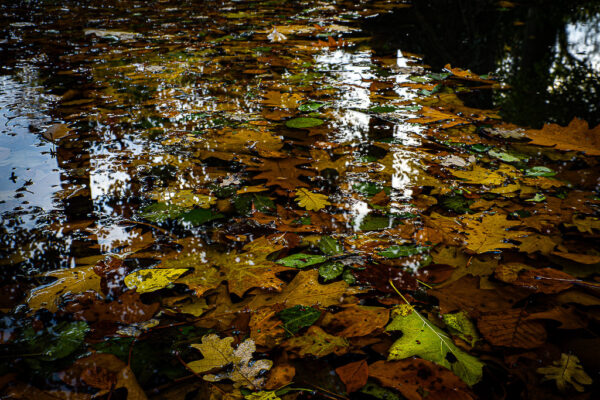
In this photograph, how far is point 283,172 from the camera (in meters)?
1.66

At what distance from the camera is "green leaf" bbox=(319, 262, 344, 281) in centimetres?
111

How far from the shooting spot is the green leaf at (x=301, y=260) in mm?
1149

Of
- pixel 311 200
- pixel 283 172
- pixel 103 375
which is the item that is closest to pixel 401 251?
pixel 311 200

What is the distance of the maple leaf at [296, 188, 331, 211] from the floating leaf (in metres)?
0.51

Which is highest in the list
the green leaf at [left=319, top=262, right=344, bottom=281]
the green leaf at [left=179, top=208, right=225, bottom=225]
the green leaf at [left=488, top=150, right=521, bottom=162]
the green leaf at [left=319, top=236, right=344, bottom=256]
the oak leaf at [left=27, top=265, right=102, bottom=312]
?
the green leaf at [left=488, top=150, right=521, bottom=162]

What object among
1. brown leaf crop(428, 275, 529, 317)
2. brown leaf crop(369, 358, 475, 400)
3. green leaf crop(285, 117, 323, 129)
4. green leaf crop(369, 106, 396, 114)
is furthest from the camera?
green leaf crop(369, 106, 396, 114)

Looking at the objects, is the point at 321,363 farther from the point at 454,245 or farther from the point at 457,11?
the point at 457,11

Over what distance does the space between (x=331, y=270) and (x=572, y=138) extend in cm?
156

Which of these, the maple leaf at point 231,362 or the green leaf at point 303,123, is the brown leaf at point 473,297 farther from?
the green leaf at point 303,123

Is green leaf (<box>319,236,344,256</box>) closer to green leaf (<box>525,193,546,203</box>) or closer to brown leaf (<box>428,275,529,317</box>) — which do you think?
brown leaf (<box>428,275,529,317</box>)

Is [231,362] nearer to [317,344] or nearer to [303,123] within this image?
[317,344]

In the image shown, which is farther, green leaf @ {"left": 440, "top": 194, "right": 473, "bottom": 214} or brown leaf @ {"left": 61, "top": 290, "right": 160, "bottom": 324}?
green leaf @ {"left": 440, "top": 194, "right": 473, "bottom": 214}

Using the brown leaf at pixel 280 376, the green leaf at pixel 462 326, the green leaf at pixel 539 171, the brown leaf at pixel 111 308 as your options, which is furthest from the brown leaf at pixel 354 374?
the green leaf at pixel 539 171

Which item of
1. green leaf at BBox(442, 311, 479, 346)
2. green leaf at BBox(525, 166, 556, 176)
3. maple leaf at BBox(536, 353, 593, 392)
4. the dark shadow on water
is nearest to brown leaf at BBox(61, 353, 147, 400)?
green leaf at BBox(442, 311, 479, 346)
